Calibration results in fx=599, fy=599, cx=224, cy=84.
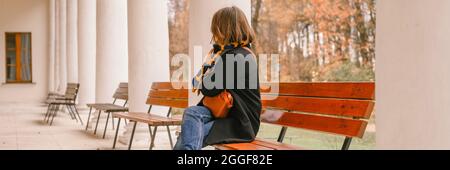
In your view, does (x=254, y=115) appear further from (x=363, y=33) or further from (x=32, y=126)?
(x=363, y=33)

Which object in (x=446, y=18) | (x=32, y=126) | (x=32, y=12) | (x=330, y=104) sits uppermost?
(x=32, y=12)

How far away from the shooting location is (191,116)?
4203 mm

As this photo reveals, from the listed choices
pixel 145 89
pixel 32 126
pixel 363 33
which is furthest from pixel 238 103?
pixel 363 33

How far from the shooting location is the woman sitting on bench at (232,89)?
421 centimetres

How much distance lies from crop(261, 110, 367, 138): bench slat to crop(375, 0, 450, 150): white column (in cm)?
85

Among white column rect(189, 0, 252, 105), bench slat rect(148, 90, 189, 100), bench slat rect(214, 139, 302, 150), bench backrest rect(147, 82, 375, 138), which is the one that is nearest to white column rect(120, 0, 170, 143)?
bench slat rect(148, 90, 189, 100)

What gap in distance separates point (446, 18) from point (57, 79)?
19942mm

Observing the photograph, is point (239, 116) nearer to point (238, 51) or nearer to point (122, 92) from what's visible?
point (238, 51)

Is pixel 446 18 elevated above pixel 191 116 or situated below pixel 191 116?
above

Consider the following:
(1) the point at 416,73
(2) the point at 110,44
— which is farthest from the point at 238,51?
(2) the point at 110,44

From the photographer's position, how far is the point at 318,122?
430 centimetres

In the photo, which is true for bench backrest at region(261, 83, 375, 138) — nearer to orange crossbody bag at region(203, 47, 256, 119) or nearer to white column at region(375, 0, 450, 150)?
orange crossbody bag at region(203, 47, 256, 119)

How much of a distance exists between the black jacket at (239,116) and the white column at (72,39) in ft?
42.8
